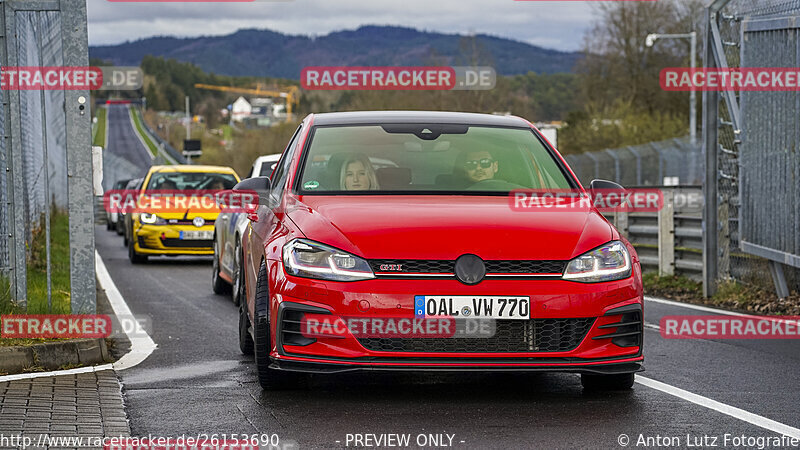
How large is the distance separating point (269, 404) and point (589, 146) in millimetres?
55524

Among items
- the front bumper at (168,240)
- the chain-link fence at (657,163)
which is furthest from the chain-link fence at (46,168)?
the chain-link fence at (657,163)

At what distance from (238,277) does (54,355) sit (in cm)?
265

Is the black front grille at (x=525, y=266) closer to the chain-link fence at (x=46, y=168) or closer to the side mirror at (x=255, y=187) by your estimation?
the side mirror at (x=255, y=187)

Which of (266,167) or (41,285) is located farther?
(266,167)

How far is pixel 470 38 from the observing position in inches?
3120

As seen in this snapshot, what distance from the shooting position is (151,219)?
67.7 ft

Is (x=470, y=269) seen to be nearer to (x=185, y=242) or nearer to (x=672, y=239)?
(x=672, y=239)

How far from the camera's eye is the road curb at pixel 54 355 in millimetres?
7891

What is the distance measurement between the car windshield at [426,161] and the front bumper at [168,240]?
12.8 m

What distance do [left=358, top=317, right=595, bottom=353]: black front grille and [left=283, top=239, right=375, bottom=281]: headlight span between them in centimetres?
34

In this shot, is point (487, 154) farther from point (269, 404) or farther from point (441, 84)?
point (441, 84)

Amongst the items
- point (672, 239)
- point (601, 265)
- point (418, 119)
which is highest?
point (418, 119)

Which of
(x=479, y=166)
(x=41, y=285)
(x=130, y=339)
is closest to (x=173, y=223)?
(x=41, y=285)

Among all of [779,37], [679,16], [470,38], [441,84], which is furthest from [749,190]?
[470,38]
